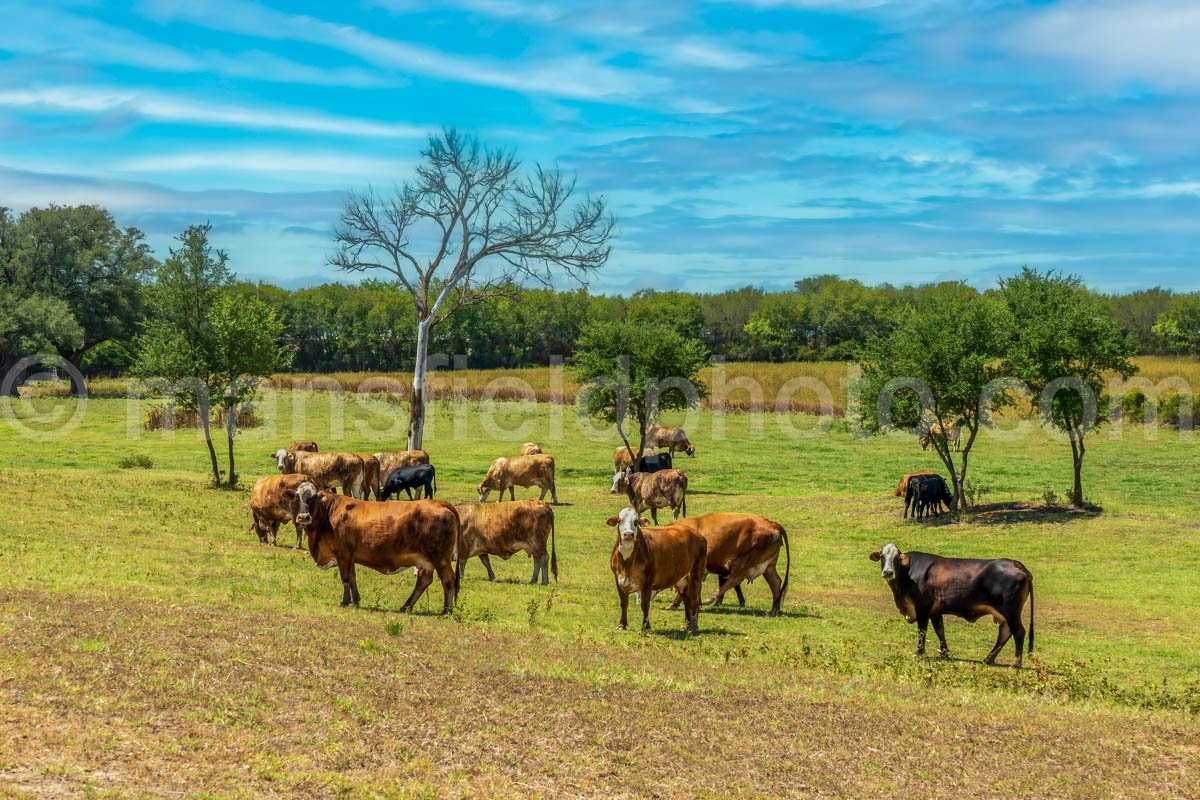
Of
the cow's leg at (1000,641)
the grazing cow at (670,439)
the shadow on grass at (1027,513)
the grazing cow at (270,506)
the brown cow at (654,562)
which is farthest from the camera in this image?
the grazing cow at (670,439)

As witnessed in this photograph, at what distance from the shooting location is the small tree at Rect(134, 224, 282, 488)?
3478 cm

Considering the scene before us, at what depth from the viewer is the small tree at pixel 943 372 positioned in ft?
109

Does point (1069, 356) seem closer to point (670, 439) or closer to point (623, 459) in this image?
point (623, 459)

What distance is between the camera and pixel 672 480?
3061 centimetres

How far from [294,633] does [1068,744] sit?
8.78 m

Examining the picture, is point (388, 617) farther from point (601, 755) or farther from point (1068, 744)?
point (1068, 744)

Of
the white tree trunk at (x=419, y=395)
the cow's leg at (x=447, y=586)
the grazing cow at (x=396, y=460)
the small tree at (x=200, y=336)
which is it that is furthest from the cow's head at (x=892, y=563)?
the white tree trunk at (x=419, y=395)

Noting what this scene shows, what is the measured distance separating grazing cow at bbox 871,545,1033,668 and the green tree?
139 meters

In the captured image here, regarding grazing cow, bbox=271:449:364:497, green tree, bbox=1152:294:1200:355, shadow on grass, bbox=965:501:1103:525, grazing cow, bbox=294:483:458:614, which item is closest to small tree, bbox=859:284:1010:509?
shadow on grass, bbox=965:501:1103:525

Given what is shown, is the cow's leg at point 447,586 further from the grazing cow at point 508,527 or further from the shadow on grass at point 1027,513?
the shadow on grass at point 1027,513

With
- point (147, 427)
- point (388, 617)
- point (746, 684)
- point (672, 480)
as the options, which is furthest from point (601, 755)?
point (147, 427)

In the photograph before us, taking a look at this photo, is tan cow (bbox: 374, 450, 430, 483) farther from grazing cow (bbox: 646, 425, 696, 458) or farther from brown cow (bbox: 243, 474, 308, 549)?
grazing cow (bbox: 646, 425, 696, 458)

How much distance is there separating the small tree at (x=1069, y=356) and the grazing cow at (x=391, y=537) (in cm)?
2341

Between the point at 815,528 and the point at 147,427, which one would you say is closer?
the point at 815,528
